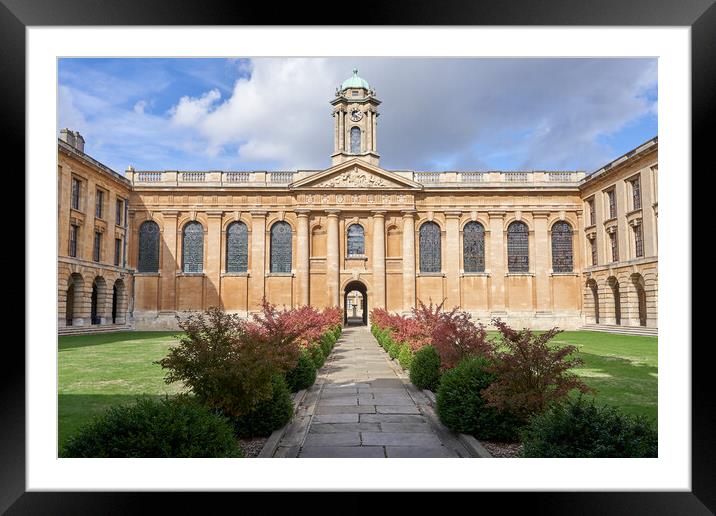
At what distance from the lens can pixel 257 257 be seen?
119 ft

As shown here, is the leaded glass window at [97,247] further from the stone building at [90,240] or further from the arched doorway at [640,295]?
the arched doorway at [640,295]

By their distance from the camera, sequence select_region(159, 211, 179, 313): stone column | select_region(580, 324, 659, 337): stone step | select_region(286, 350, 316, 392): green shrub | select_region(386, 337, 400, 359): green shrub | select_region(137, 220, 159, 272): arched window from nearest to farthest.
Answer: select_region(286, 350, 316, 392): green shrub → select_region(386, 337, 400, 359): green shrub → select_region(580, 324, 659, 337): stone step → select_region(159, 211, 179, 313): stone column → select_region(137, 220, 159, 272): arched window

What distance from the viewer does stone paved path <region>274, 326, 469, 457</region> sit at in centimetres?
684

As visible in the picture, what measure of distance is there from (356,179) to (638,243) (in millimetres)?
18351

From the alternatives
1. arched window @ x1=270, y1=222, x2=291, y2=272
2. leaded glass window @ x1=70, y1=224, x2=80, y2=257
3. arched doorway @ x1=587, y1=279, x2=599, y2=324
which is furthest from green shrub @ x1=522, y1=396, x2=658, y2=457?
arched doorway @ x1=587, y1=279, x2=599, y2=324

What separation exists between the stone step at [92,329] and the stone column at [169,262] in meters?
2.75

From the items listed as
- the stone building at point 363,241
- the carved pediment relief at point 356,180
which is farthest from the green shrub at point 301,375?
the carved pediment relief at point 356,180

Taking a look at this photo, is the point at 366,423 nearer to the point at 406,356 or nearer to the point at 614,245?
the point at 406,356

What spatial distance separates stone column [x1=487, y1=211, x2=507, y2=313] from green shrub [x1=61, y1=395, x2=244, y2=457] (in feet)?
108

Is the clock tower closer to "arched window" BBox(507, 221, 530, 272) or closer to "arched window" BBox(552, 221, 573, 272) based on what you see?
"arched window" BBox(507, 221, 530, 272)

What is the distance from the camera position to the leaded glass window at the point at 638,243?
2938 centimetres

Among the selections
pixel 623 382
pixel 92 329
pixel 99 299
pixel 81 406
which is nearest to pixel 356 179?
pixel 99 299

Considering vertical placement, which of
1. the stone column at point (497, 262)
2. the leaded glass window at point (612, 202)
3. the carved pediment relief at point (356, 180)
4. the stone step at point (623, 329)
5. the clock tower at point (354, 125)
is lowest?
the stone step at point (623, 329)
